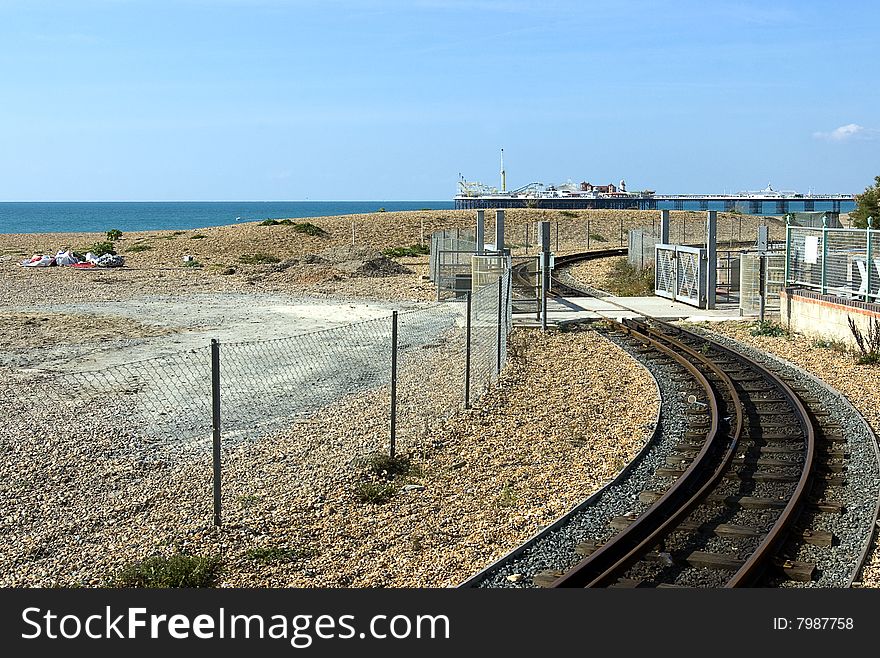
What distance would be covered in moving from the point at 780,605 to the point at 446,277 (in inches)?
1098

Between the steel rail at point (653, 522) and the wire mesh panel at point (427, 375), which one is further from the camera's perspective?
the wire mesh panel at point (427, 375)

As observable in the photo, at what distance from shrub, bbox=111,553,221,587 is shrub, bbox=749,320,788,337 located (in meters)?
17.7

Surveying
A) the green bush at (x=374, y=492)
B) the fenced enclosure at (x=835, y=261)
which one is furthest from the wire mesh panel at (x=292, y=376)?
the fenced enclosure at (x=835, y=261)

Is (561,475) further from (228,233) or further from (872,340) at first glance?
(228,233)

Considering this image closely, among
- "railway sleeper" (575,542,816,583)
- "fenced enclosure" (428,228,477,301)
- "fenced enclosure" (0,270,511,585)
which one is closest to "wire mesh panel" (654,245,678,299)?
"fenced enclosure" (428,228,477,301)

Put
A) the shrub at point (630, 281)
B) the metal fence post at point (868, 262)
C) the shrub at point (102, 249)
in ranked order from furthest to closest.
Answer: the shrub at point (102, 249) → the shrub at point (630, 281) → the metal fence post at point (868, 262)

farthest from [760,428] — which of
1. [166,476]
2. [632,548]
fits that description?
[166,476]

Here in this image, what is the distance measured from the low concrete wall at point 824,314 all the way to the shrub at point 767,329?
0.29 meters

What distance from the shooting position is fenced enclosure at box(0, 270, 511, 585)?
384 inches

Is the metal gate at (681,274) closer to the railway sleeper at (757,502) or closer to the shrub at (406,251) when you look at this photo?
the railway sleeper at (757,502)

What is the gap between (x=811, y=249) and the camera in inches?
959

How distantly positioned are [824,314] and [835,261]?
1.75m

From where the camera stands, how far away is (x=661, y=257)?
33594 millimetres

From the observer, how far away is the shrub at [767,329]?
23719 millimetres
